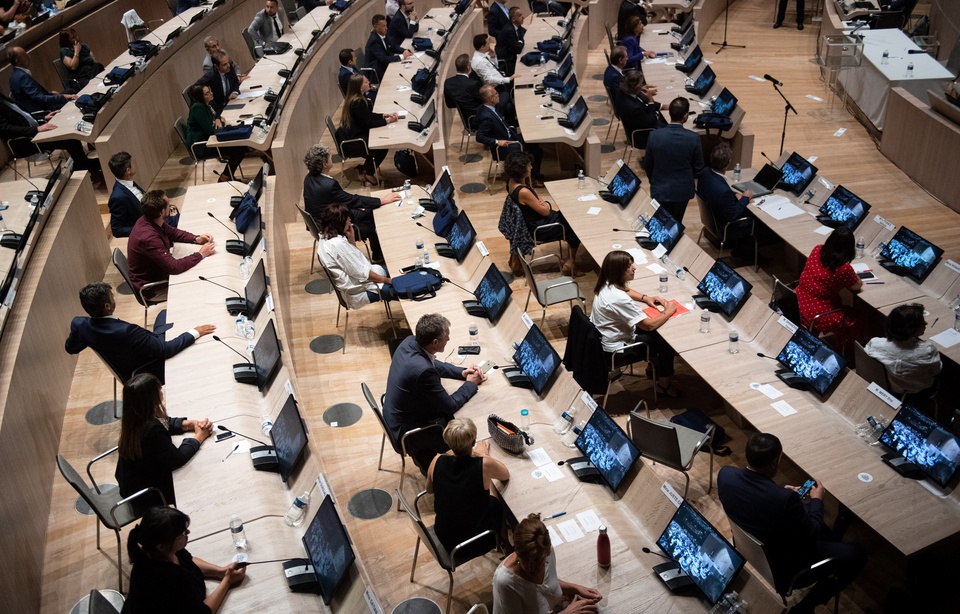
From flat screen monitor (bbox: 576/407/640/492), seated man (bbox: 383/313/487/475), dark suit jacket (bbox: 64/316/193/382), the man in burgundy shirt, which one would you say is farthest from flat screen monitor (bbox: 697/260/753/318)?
the man in burgundy shirt

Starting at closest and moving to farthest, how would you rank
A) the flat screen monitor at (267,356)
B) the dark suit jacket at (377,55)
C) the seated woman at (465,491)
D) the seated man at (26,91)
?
the seated woman at (465,491) → the flat screen monitor at (267,356) → the seated man at (26,91) → the dark suit jacket at (377,55)

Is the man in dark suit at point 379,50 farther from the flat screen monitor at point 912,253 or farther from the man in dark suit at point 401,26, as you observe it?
the flat screen monitor at point 912,253

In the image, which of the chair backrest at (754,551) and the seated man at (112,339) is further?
the seated man at (112,339)

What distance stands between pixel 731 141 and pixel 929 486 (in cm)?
661

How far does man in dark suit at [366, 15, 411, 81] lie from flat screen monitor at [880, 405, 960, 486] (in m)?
10.1

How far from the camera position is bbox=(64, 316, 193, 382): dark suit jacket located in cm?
625

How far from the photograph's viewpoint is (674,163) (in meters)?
9.00

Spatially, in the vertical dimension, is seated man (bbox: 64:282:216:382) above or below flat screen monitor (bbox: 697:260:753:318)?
above

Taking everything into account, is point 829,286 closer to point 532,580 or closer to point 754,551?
point 754,551

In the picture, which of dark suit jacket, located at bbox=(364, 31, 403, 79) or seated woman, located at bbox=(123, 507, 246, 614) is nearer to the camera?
seated woman, located at bbox=(123, 507, 246, 614)

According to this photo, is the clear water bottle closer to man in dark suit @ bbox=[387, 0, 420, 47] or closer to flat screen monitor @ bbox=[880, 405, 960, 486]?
flat screen monitor @ bbox=[880, 405, 960, 486]

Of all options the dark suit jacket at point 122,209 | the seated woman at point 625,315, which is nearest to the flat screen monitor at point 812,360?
the seated woman at point 625,315

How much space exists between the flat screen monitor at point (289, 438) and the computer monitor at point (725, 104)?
7459mm

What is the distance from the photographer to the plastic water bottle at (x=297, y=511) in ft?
16.2
